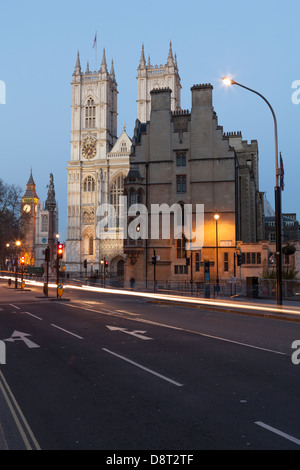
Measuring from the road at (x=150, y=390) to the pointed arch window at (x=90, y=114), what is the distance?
94280 mm

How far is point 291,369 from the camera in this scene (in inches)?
373

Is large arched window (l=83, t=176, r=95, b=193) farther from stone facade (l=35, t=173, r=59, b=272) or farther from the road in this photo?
the road

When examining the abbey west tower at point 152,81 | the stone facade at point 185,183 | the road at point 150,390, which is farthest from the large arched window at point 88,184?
the road at point 150,390

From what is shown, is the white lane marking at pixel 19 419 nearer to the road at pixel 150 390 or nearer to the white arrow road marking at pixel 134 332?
the road at pixel 150 390

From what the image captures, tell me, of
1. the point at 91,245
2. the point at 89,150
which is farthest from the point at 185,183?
the point at 89,150

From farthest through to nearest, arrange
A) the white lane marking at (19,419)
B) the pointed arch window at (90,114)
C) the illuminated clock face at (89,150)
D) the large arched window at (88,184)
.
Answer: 1. the pointed arch window at (90,114)
2. the large arched window at (88,184)
3. the illuminated clock face at (89,150)
4. the white lane marking at (19,419)

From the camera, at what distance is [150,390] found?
7.88 meters

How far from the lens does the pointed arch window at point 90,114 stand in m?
104

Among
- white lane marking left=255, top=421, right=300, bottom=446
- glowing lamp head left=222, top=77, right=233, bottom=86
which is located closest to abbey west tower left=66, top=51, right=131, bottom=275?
glowing lamp head left=222, top=77, right=233, bottom=86

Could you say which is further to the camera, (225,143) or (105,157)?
(105,157)

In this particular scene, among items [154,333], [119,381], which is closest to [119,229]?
[154,333]

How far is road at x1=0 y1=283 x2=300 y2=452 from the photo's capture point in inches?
224

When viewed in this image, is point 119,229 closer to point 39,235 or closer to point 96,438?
point 39,235

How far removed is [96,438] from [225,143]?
45.6m
